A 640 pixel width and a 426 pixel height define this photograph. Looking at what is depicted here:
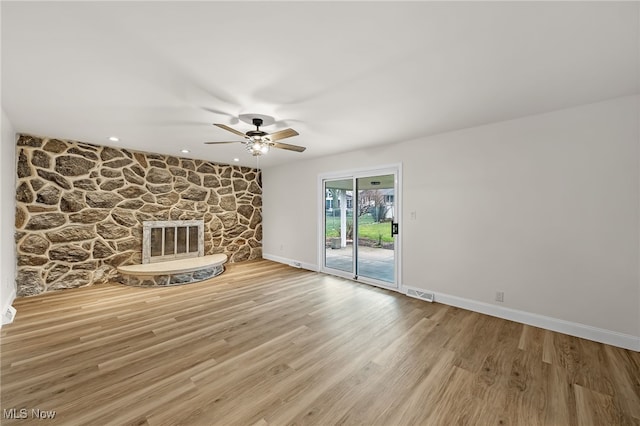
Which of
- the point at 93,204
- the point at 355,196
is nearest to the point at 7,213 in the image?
the point at 93,204

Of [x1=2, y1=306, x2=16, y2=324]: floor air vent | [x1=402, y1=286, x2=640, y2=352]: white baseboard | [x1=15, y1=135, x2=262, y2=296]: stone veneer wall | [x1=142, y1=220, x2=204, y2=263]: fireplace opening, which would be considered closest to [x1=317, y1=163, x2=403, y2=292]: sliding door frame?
[x1=402, y1=286, x2=640, y2=352]: white baseboard

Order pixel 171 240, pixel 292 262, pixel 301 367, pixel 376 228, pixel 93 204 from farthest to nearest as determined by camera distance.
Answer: pixel 292 262 → pixel 171 240 → pixel 376 228 → pixel 93 204 → pixel 301 367

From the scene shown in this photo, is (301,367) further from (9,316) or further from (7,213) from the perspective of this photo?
(7,213)

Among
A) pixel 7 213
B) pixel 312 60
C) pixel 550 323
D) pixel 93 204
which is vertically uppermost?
pixel 312 60

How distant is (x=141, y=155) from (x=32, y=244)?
2.14m

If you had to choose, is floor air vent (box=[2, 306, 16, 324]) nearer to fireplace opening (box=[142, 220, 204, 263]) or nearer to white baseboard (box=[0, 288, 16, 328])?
white baseboard (box=[0, 288, 16, 328])

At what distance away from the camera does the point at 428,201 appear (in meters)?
3.85

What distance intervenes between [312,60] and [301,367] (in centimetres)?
254

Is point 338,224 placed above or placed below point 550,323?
above

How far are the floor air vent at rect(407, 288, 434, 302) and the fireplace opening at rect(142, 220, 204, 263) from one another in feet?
14.8

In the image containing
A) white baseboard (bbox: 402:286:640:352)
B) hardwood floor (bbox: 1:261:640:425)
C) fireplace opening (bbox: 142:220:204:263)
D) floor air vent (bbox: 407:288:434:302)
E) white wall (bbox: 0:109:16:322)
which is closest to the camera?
hardwood floor (bbox: 1:261:640:425)

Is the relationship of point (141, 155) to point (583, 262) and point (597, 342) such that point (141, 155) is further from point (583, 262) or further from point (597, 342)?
point (597, 342)

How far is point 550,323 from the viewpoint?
2.86 metres

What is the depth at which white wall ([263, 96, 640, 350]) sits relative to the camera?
251 cm
